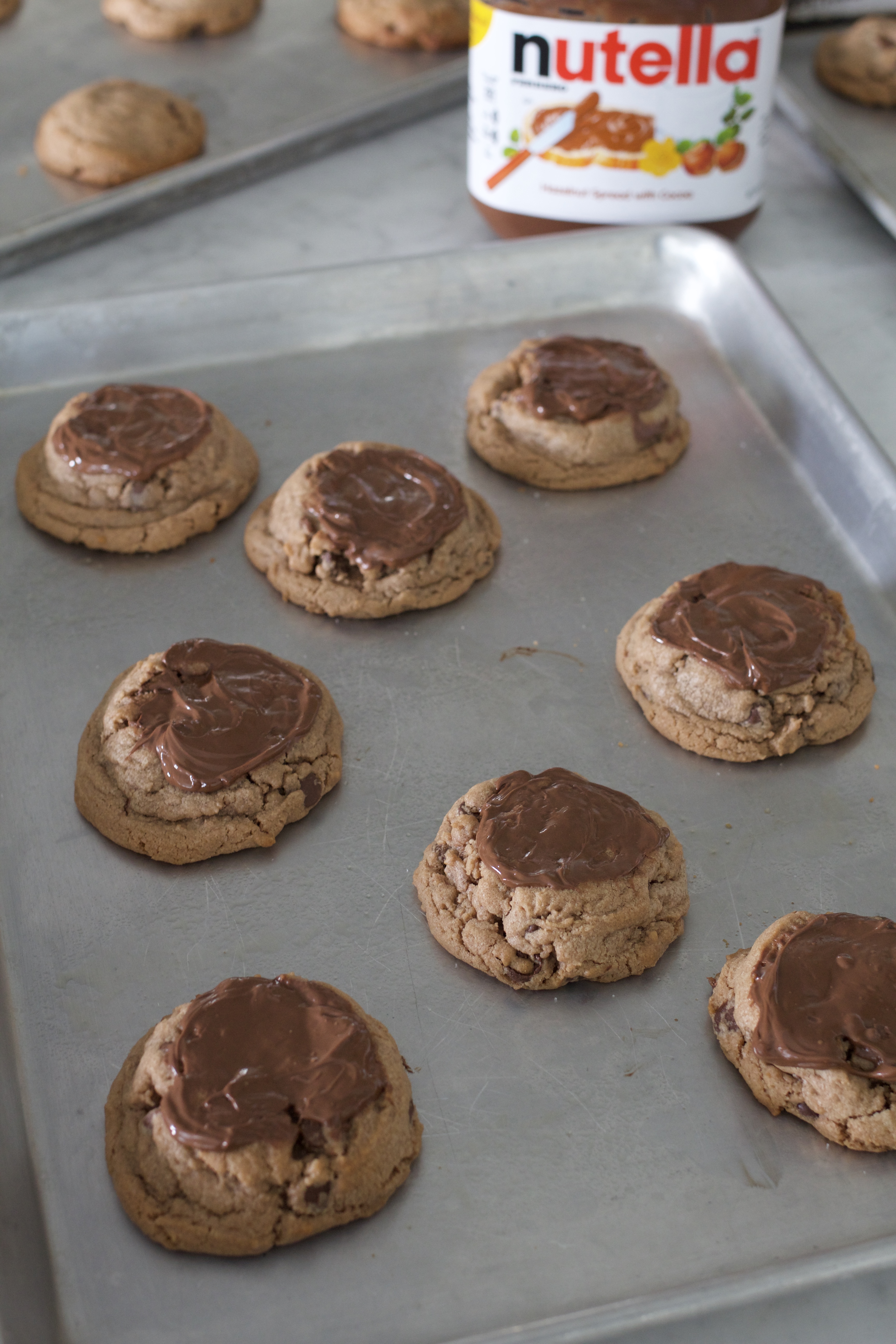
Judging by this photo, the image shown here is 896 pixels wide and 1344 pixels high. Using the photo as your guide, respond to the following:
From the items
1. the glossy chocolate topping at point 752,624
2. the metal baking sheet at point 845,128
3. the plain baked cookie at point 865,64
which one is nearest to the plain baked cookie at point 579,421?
the glossy chocolate topping at point 752,624

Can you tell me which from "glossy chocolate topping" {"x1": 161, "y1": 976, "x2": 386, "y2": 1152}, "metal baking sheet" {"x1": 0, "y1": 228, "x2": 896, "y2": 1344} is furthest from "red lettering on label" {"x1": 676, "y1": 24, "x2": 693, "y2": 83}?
"glossy chocolate topping" {"x1": 161, "y1": 976, "x2": 386, "y2": 1152}

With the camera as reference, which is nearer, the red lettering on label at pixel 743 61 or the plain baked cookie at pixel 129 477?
the plain baked cookie at pixel 129 477

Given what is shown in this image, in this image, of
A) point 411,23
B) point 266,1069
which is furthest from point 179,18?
point 266,1069

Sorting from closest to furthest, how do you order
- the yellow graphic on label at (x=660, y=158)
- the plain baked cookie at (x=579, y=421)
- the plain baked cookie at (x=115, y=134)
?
the plain baked cookie at (x=579, y=421), the yellow graphic on label at (x=660, y=158), the plain baked cookie at (x=115, y=134)

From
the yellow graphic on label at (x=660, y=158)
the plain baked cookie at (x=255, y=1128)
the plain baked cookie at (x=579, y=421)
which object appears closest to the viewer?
the plain baked cookie at (x=255, y=1128)

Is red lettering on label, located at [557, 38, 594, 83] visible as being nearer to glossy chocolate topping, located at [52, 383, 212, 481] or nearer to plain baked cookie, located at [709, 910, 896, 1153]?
glossy chocolate topping, located at [52, 383, 212, 481]

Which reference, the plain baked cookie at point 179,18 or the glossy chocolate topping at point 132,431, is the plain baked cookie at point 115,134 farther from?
the glossy chocolate topping at point 132,431
